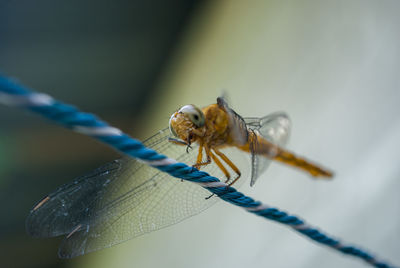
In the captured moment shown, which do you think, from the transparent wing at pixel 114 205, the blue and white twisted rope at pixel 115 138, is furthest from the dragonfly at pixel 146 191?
the blue and white twisted rope at pixel 115 138

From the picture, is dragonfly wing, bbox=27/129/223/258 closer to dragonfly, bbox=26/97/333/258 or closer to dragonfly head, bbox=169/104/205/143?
dragonfly, bbox=26/97/333/258

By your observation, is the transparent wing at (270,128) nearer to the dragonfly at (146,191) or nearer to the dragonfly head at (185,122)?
the dragonfly at (146,191)

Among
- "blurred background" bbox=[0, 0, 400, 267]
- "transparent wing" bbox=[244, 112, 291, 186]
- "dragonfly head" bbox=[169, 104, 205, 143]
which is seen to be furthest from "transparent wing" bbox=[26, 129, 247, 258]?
"blurred background" bbox=[0, 0, 400, 267]

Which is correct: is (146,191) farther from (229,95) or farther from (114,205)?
(229,95)

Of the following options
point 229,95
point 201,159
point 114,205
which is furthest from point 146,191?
point 229,95

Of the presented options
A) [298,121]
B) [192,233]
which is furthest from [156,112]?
[298,121]

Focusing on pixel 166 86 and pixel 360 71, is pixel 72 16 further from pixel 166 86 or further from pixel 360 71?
pixel 360 71
